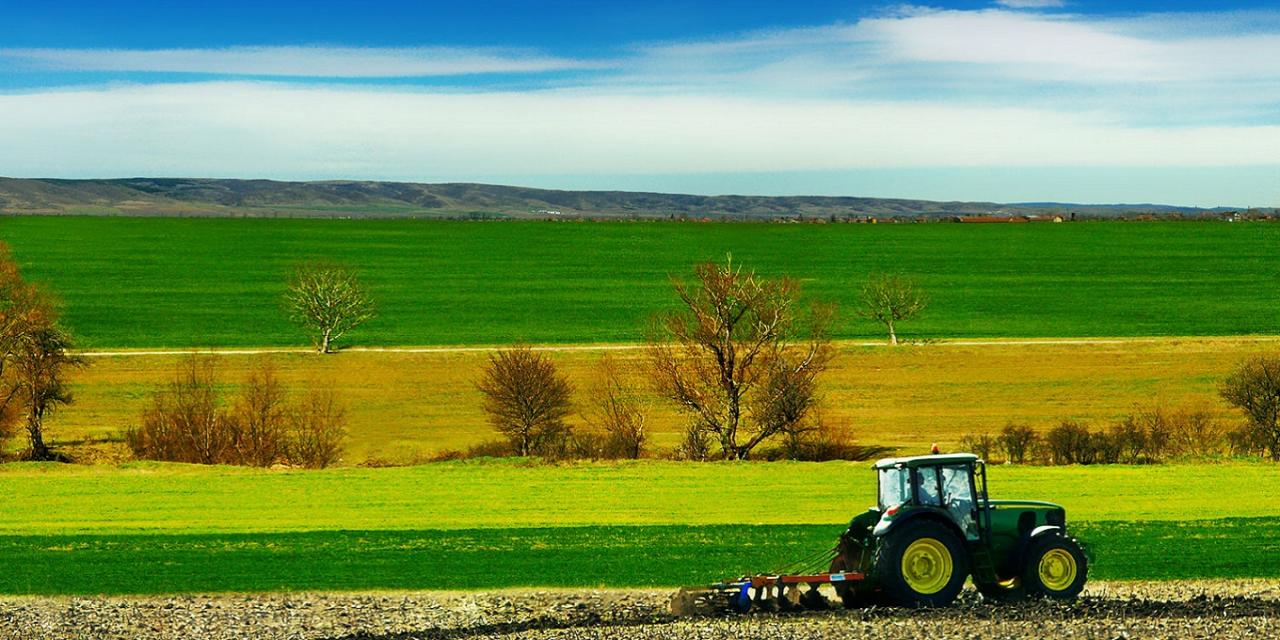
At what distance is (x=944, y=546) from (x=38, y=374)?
44393mm

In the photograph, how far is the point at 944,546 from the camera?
59.9 feet

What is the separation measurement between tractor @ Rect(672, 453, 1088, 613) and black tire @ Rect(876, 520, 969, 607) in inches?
0.5

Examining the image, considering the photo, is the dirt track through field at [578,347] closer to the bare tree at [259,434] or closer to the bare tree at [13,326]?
the bare tree at [13,326]

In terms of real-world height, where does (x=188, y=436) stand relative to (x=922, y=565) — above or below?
below

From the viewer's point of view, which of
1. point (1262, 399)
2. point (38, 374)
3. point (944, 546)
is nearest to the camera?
point (944, 546)

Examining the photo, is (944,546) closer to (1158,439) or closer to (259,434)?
(1158,439)

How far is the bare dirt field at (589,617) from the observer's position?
56.2 ft

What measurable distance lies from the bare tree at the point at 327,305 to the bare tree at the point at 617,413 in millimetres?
20635

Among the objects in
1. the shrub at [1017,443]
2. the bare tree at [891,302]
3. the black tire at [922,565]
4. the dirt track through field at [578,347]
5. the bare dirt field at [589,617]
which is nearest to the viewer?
the bare dirt field at [589,617]

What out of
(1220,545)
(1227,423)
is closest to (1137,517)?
(1220,545)

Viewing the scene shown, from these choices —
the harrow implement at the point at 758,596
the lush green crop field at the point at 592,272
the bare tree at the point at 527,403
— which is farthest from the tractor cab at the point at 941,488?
the lush green crop field at the point at 592,272

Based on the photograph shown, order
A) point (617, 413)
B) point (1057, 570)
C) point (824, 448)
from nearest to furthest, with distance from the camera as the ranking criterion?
1. point (1057, 570)
2. point (824, 448)
3. point (617, 413)

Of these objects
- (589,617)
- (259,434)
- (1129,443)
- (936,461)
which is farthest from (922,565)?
(259,434)

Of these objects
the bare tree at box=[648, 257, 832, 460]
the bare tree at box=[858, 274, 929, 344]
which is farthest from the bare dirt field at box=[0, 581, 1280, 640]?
the bare tree at box=[858, 274, 929, 344]
